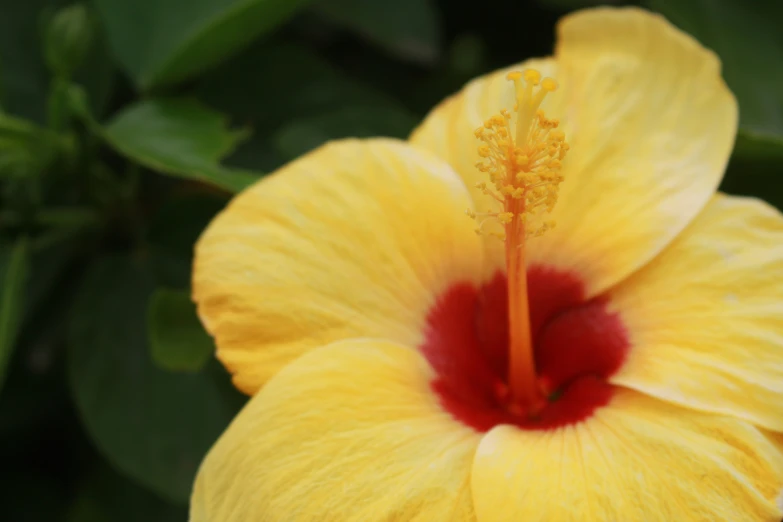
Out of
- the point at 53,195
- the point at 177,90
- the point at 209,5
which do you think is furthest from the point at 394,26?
the point at 53,195

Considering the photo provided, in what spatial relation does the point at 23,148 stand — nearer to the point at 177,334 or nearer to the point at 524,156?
the point at 177,334

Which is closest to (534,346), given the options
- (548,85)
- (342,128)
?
(548,85)

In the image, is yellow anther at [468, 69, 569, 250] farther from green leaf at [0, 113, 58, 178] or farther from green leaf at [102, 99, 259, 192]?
green leaf at [0, 113, 58, 178]

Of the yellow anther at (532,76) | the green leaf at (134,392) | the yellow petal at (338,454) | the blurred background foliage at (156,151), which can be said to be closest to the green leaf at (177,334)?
the blurred background foliage at (156,151)

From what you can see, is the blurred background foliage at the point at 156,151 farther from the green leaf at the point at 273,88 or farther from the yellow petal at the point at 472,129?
the yellow petal at the point at 472,129

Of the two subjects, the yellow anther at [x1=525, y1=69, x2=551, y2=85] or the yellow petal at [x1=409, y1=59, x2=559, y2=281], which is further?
the yellow petal at [x1=409, y1=59, x2=559, y2=281]

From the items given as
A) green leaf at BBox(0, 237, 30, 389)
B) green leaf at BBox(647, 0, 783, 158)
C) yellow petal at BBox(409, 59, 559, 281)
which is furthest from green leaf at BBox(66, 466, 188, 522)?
green leaf at BBox(647, 0, 783, 158)
